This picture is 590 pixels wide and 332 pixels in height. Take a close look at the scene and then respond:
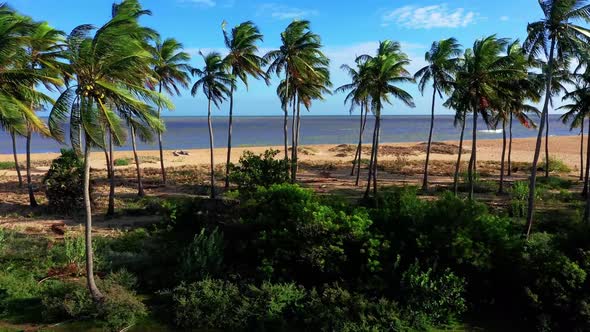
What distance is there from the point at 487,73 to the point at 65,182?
59.2ft

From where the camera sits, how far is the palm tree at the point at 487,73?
17219 mm

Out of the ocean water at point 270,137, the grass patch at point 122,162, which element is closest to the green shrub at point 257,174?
the ocean water at point 270,137

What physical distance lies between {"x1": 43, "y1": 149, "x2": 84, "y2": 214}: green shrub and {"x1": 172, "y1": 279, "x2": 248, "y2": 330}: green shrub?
984cm

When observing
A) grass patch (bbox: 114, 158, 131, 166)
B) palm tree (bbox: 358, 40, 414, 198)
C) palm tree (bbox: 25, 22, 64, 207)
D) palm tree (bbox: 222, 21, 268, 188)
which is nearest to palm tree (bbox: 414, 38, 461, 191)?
palm tree (bbox: 358, 40, 414, 198)

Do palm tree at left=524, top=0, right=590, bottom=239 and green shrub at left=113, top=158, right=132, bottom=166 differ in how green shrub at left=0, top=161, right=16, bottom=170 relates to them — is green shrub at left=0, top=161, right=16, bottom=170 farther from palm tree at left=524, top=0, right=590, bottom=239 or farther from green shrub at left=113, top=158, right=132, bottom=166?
palm tree at left=524, top=0, right=590, bottom=239

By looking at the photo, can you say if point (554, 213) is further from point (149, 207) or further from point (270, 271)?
point (149, 207)

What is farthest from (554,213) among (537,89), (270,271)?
(270,271)

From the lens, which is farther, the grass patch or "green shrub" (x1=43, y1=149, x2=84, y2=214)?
the grass patch

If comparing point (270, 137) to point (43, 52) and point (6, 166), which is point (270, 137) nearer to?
point (6, 166)

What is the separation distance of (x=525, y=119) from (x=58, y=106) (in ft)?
84.8

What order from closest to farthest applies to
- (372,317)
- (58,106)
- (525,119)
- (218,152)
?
(58,106)
(372,317)
(525,119)
(218,152)

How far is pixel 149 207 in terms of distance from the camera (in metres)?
19.2

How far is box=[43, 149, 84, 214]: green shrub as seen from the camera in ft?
57.8

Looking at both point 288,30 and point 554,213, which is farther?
point 288,30
